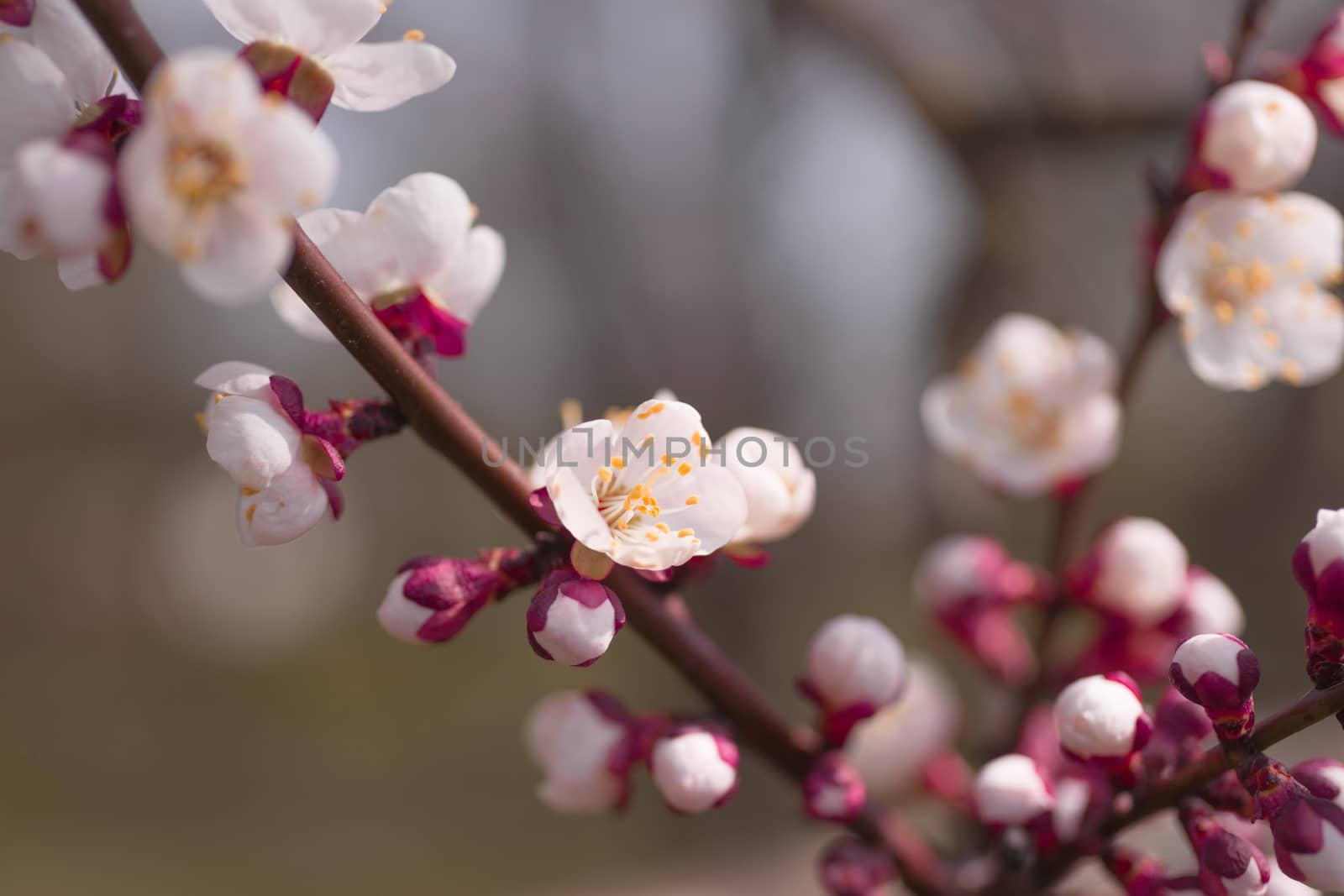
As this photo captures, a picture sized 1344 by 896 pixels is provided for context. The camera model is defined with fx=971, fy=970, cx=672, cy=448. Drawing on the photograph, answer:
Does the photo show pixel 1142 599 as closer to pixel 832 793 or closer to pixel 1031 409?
pixel 1031 409

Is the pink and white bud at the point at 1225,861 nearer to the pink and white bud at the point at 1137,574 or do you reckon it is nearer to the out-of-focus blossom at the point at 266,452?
the pink and white bud at the point at 1137,574

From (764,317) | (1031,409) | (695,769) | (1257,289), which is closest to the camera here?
(695,769)

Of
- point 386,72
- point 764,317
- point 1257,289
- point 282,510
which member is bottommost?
point 764,317

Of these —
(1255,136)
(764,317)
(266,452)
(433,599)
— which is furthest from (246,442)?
(764,317)

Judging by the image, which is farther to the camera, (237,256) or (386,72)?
(386,72)

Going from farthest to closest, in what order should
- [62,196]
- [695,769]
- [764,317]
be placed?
[764,317], [695,769], [62,196]

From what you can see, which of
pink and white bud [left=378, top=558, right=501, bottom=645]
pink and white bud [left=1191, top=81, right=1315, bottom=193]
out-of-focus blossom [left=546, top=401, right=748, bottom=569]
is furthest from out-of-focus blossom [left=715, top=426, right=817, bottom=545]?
pink and white bud [left=1191, top=81, right=1315, bottom=193]

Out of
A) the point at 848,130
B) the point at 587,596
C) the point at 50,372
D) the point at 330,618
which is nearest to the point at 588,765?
the point at 587,596

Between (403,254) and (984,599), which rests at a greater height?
(403,254)

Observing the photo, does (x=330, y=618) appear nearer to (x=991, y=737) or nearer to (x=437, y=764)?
(x=437, y=764)
